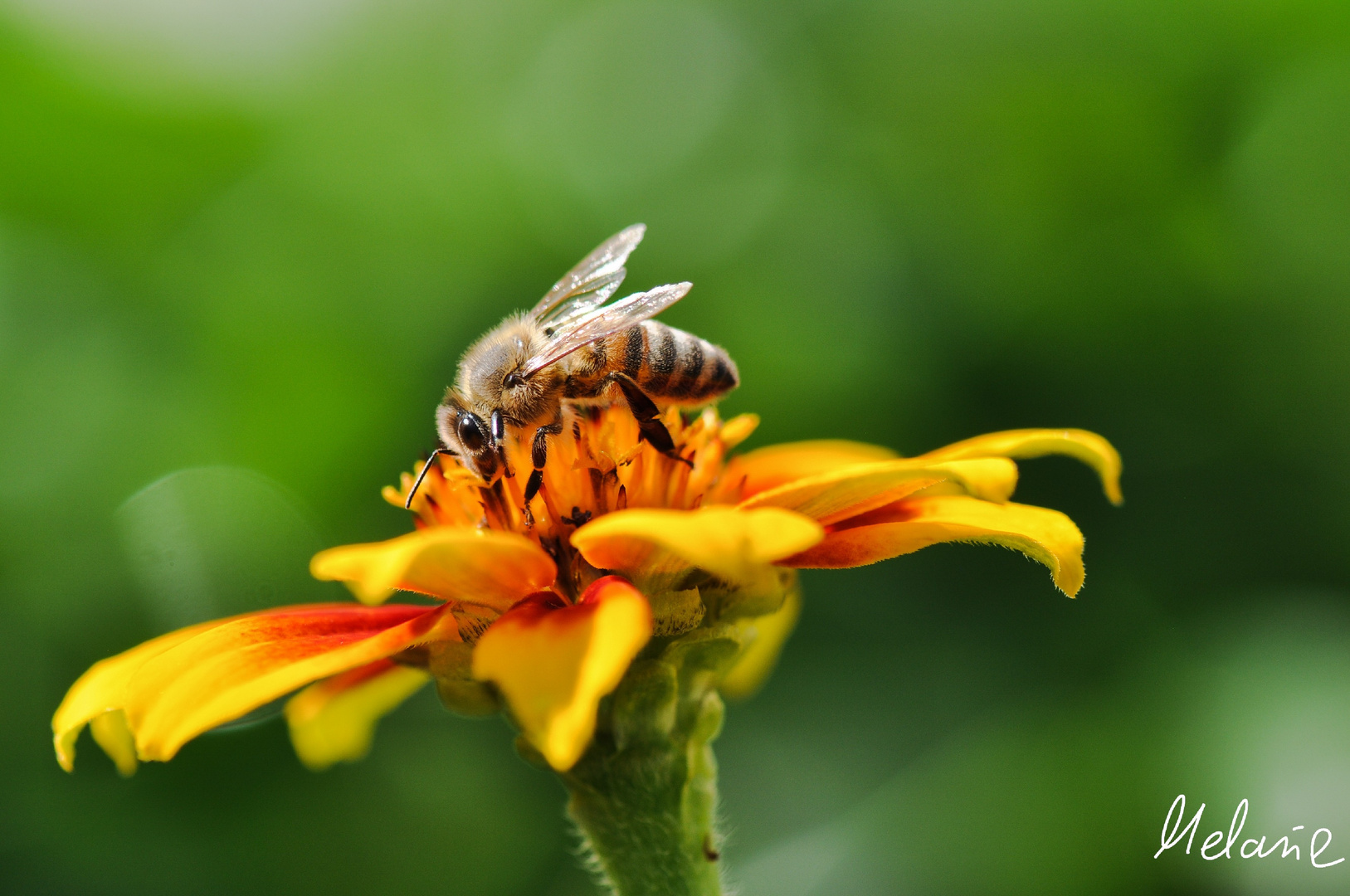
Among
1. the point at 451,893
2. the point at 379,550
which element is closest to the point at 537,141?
the point at 451,893

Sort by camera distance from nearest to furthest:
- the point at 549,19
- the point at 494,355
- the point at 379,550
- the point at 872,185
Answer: the point at 379,550, the point at 494,355, the point at 872,185, the point at 549,19

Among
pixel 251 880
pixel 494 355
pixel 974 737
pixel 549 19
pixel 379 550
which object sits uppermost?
pixel 549 19

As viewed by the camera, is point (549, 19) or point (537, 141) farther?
point (549, 19)

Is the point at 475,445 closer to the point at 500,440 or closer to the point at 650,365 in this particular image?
the point at 500,440

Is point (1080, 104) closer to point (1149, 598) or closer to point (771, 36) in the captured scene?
point (771, 36)

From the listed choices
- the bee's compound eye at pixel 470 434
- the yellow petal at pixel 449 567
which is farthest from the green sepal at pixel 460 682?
the bee's compound eye at pixel 470 434

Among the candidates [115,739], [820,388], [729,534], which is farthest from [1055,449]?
[820,388]

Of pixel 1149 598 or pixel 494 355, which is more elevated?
pixel 494 355
